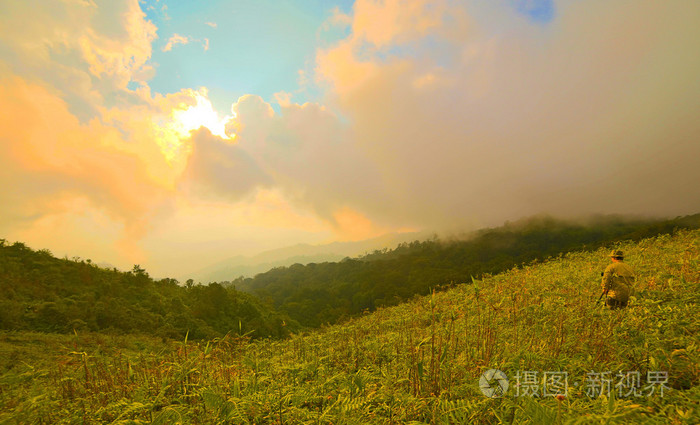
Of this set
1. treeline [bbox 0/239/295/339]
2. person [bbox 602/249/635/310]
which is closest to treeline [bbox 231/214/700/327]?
treeline [bbox 0/239/295/339]

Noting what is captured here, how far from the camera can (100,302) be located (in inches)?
633

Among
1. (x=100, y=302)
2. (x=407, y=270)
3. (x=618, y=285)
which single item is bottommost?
(x=407, y=270)

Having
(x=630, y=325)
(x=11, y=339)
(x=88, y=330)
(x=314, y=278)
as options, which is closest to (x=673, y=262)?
(x=630, y=325)

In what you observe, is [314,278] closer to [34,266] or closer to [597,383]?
[34,266]

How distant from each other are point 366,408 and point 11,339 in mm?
14448

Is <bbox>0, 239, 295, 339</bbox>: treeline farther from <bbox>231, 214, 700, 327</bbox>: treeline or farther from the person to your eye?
<bbox>231, 214, 700, 327</bbox>: treeline

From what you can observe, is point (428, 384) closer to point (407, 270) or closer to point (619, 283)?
point (619, 283)

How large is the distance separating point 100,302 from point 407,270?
58317 mm

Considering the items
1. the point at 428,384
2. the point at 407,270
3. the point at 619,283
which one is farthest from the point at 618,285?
the point at 407,270

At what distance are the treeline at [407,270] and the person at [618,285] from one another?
3302cm

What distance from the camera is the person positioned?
6.86 metres

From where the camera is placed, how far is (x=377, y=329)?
1074 centimetres

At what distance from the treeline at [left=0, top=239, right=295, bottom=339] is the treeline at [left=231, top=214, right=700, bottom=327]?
12.9m

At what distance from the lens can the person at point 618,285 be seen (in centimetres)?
686
